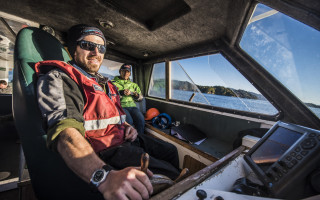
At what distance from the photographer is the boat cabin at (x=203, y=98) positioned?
1.93 ft

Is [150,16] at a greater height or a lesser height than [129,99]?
greater

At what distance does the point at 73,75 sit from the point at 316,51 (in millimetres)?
2185

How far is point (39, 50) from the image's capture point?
976 millimetres

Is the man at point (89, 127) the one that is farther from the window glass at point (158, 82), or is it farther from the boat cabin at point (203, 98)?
the window glass at point (158, 82)

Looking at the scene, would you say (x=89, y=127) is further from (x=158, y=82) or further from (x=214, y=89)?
(x=214, y=89)

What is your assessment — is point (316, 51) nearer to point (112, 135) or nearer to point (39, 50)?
point (112, 135)

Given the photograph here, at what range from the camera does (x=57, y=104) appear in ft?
2.44

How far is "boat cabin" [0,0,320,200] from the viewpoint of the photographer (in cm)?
59

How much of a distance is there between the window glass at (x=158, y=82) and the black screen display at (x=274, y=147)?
2.91 m

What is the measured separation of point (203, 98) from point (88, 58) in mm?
2214

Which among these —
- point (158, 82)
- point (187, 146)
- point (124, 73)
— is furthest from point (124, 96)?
point (187, 146)

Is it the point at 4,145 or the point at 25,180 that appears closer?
the point at 25,180

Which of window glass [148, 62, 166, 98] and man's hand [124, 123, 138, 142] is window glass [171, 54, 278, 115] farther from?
man's hand [124, 123, 138, 142]

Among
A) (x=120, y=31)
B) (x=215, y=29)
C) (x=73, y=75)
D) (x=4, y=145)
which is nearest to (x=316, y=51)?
(x=215, y=29)
